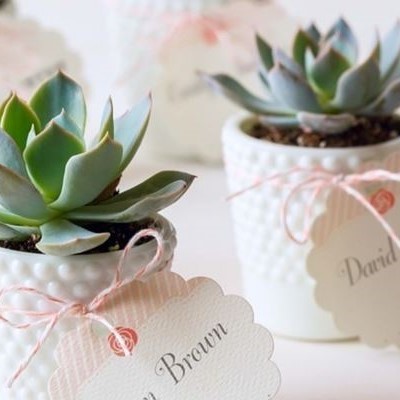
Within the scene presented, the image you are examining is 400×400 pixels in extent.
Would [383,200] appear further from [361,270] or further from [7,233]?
[7,233]

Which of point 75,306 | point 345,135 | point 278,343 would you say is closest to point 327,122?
point 345,135

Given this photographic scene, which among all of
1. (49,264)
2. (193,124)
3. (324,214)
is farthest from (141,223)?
(193,124)

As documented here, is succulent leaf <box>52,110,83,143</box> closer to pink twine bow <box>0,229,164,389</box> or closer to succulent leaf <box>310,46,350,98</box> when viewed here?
pink twine bow <box>0,229,164,389</box>

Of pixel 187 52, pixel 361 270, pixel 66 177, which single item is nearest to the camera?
pixel 66 177

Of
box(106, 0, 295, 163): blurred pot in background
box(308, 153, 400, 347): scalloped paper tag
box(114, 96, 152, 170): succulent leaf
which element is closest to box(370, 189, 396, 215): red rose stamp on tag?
box(308, 153, 400, 347): scalloped paper tag

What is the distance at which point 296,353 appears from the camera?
2.58 ft

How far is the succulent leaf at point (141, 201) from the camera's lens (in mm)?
590

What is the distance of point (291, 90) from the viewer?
0.77 m

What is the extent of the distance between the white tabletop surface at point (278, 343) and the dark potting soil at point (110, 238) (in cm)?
17

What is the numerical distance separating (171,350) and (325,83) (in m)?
0.27

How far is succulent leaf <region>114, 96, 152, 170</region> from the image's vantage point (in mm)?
611

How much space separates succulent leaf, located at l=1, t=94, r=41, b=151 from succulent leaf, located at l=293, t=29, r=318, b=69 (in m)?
0.26

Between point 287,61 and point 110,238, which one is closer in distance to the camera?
point 110,238

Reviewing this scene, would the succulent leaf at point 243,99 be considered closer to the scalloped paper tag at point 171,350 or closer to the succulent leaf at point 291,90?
the succulent leaf at point 291,90
